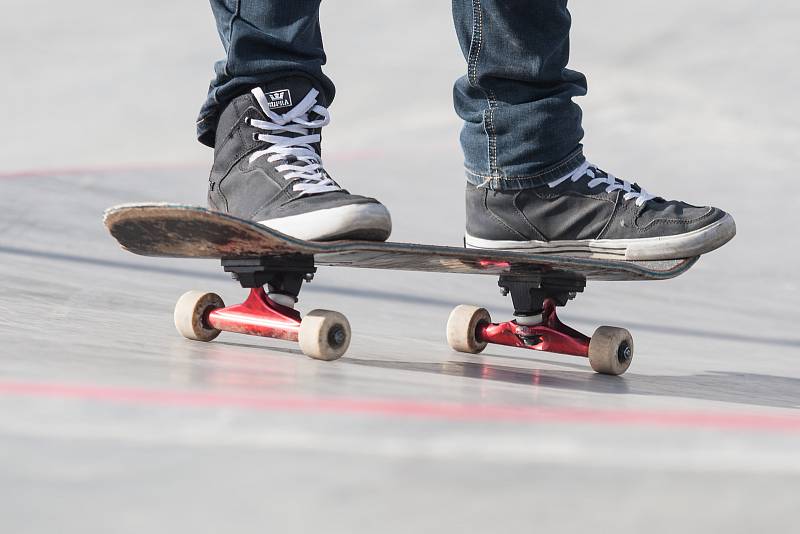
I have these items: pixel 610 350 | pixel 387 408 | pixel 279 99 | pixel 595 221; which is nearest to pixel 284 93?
pixel 279 99

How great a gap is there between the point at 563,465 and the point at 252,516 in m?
0.24

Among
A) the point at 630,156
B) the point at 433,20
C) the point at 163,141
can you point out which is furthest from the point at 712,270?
the point at 433,20

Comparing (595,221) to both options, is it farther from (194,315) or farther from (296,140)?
(194,315)

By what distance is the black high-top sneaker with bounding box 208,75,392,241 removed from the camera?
1.42 metres

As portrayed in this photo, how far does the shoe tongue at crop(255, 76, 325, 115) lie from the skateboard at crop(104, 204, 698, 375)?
0.25m

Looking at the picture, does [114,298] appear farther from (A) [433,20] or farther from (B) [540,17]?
(A) [433,20]

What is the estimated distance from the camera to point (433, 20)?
7.12 metres

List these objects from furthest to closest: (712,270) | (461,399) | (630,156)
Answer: (630,156) → (712,270) → (461,399)

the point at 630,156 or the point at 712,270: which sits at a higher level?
the point at 630,156

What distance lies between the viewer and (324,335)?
1426 mm

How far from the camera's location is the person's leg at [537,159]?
1699 mm

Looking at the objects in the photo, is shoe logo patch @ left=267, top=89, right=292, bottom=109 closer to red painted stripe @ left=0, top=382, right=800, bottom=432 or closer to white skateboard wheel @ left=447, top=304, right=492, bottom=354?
white skateboard wheel @ left=447, top=304, right=492, bottom=354

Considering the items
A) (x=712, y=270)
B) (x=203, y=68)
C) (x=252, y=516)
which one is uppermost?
(x=203, y=68)

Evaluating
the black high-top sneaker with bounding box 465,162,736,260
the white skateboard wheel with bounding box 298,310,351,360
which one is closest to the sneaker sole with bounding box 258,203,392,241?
the white skateboard wheel with bounding box 298,310,351,360
